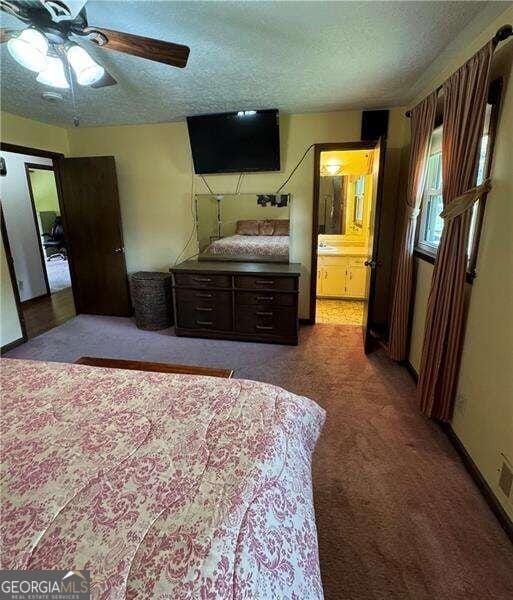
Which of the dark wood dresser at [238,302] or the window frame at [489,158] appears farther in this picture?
the dark wood dresser at [238,302]

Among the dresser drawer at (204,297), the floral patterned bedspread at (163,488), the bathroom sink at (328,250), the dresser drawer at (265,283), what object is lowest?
the dresser drawer at (204,297)

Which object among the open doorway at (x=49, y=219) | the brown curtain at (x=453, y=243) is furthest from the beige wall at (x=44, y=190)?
the brown curtain at (x=453, y=243)

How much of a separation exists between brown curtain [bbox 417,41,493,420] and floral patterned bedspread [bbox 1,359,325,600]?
3.62ft

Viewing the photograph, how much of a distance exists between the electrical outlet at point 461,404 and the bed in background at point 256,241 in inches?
90.5

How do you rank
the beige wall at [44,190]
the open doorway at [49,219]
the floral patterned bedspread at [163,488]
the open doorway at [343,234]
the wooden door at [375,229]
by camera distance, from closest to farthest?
the floral patterned bedspread at [163,488] → the wooden door at [375,229] → the open doorway at [343,234] → the open doorway at [49,219] → the beige wall at [44,190]

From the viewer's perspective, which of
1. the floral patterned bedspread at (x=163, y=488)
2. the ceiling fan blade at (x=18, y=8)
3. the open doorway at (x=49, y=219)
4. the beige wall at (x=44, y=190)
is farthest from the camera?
the beige wall at (x=44, y=190)

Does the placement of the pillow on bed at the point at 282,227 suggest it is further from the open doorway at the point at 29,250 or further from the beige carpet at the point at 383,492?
the open doorway at the point at 29,250

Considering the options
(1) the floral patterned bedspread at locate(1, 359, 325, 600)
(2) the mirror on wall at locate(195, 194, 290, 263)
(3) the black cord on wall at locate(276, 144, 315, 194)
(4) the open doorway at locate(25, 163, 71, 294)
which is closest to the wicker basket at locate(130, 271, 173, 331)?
(2) the mirror on wall at locate(195, 194, 290, 263)

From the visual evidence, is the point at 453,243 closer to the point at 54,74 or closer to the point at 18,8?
the point at 18,8

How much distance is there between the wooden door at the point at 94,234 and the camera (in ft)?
12.4

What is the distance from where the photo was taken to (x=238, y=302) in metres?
3.33

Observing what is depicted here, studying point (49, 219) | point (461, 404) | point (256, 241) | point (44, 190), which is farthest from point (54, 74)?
point (49, 219)

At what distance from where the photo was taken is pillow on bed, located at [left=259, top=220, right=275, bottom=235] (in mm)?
3696

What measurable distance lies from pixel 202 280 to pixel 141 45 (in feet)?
7.06
